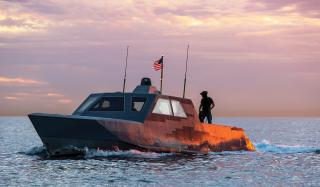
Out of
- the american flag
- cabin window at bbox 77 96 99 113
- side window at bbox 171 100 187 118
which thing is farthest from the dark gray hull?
the american flag

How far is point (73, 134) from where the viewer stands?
987 inches

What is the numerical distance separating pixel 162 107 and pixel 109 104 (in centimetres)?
209

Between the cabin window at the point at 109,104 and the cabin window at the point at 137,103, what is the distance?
1.43 feet

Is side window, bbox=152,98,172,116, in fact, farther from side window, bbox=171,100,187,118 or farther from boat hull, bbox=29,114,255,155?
boat hull, bbox=29,114,255,155

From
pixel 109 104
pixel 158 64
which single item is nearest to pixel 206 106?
pixel 158 64

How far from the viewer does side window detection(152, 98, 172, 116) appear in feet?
88.8

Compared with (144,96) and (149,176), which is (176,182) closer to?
(149,176)

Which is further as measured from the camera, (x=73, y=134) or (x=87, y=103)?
(x=87, y=103)

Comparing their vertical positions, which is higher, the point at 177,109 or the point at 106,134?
the point at 177,109

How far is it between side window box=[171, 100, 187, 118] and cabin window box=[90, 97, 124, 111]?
2.19m

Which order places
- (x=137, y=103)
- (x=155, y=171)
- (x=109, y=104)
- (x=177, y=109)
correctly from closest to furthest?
(x=155, y=171) → (x=137, y=103) → (x=109, y=104) → (x=177, y=109)

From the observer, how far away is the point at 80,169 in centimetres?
2345

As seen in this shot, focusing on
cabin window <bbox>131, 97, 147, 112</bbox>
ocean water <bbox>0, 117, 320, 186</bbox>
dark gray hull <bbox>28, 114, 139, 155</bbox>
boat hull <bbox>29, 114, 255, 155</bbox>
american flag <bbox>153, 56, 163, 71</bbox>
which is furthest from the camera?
american flag <bbox>153, 56, 163, 71</bbox>

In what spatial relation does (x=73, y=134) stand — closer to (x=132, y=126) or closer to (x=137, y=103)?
(x=132, y=126)
